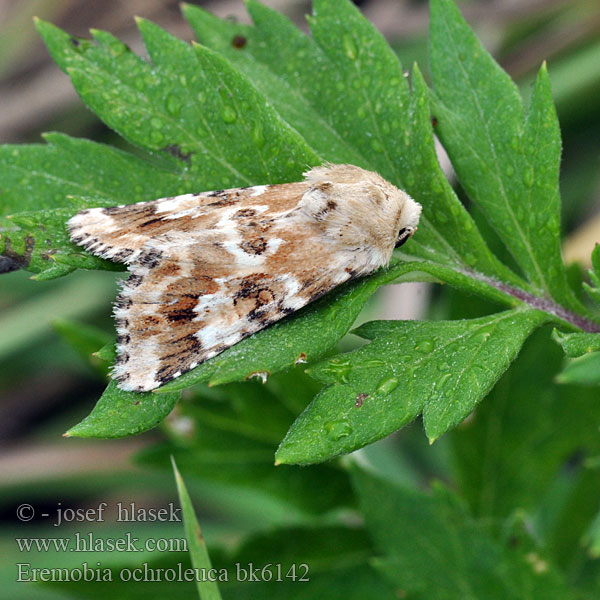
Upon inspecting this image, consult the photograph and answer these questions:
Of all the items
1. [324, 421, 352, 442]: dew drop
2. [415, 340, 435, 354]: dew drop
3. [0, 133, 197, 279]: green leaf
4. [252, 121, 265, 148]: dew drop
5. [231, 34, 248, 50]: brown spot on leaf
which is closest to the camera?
[324, 421, 352, 442]: dew drop

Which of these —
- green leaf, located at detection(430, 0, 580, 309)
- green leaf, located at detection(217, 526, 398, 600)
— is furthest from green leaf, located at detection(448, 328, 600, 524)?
green leaf, located at detection(430, 0, 580, 309)

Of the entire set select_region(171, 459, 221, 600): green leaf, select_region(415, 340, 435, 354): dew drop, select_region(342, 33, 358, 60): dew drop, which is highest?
select_region(342, 33, 358, 60): dew drop

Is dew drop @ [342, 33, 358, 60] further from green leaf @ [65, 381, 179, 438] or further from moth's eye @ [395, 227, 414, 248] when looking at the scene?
green leaf @ [65, 381, 179, 438]

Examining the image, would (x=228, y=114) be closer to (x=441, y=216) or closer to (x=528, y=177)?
(x=441, y=216)

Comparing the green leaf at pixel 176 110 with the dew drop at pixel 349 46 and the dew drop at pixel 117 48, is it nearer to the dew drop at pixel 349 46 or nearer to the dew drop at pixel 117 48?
the dew drop at pixel 117 48

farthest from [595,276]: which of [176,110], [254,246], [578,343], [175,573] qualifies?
[175,573]

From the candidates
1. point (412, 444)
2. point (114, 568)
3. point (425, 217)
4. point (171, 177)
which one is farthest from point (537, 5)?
point (114, 568)

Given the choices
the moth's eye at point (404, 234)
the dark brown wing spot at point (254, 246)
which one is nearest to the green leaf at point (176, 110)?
A: the dark brown wing spot at point (254, 246)
